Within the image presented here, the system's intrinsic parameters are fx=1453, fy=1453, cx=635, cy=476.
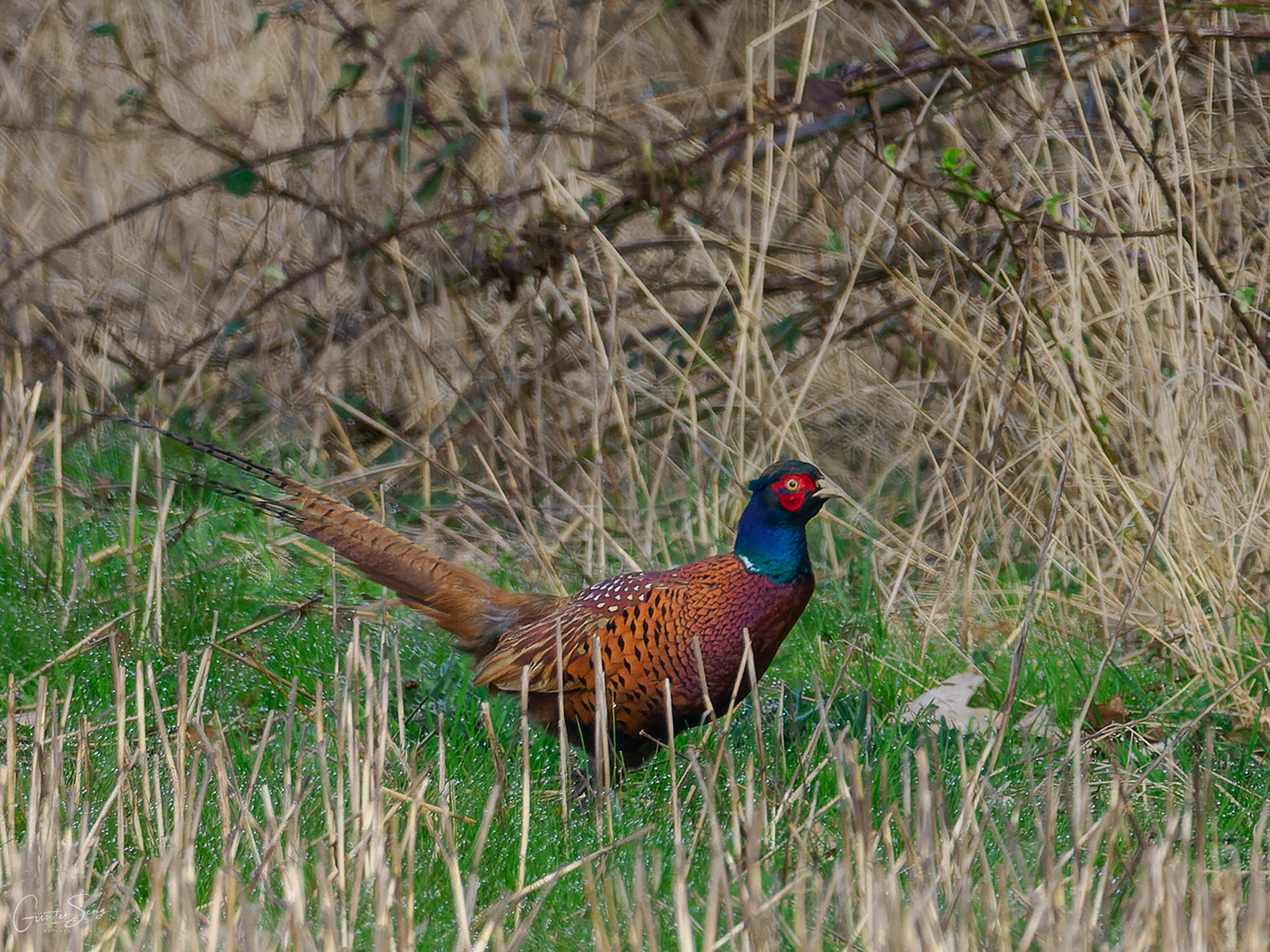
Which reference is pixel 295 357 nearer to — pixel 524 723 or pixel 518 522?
pixel 518 522

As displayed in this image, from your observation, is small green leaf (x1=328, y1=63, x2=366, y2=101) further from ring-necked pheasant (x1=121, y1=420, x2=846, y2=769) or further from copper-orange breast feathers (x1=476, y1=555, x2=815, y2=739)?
copper-orange breast feathers (x1=476, y1=555, x2=815, y2=739)

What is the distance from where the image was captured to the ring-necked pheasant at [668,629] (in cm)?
322

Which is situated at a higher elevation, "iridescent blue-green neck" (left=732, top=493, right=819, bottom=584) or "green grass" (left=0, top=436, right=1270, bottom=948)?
"iridescent blue-green neck" (left=732, top=493, right=819, bottom=584)

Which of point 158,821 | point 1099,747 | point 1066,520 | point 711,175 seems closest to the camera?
point 158,821

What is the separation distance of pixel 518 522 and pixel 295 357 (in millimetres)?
1899

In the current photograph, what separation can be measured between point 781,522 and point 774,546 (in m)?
0.06

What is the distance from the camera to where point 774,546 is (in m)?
3.31

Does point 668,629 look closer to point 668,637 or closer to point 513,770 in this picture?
point 668,637

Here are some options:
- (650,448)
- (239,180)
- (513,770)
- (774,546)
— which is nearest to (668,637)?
(774,546)

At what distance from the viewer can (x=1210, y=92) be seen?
3.88m

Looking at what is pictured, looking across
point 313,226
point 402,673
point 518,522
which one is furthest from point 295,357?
point 402,673

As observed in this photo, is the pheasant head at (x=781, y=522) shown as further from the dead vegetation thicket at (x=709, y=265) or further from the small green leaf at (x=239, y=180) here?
the small green leaf at (x=239, y=180)

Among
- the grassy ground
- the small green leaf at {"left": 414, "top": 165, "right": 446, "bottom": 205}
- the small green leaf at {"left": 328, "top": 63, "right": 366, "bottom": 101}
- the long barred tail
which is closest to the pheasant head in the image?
the grassy ground

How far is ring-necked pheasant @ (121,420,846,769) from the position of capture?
3.22 m
